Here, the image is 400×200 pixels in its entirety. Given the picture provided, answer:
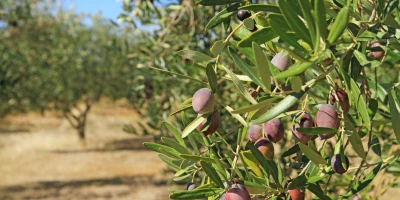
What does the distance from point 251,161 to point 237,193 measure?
13cm

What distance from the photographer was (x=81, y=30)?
1717cm

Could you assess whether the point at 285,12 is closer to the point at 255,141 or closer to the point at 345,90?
the point at 345,90

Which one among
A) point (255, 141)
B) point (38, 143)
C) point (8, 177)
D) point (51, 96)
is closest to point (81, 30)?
point (51, 96)

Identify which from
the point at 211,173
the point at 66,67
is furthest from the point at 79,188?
the point at 211,173

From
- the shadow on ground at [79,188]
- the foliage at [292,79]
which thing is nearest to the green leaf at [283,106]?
the foliage at [292,79]

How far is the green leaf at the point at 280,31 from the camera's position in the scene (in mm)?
682

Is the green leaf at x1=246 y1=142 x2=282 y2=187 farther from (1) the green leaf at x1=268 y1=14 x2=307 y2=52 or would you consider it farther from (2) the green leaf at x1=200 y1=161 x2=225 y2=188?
(1) the green leaf at x1=268 y1=14 x2=307 y2=52

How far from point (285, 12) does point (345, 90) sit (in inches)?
9.3

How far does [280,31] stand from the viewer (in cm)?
69

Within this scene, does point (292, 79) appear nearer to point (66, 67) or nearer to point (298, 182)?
point (298, 182)

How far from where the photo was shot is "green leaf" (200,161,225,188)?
782 mm

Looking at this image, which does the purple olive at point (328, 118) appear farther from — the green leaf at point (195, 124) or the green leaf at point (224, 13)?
the green leaf at point (224, 13)

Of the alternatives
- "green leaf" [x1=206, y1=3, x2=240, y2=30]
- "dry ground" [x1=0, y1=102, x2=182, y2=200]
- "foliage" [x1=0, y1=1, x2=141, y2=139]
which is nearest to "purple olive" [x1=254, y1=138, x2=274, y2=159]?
"green leaf" [x1=206, y1=3, x2=240, y2=30]

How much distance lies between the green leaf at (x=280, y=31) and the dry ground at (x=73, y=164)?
7024mm
